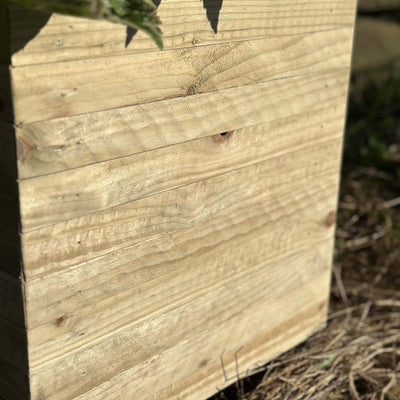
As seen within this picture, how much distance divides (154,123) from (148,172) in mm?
97

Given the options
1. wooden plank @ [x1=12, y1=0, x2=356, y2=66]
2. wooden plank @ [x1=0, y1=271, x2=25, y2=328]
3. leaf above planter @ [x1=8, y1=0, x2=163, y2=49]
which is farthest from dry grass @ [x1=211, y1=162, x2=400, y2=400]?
leaf above planter @ [x1=8, y1=0, x2=163, y2=49]

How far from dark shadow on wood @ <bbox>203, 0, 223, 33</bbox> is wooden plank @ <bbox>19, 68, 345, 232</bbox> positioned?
0.24m

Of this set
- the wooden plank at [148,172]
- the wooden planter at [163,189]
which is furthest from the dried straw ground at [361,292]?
the wooden plank at [148,172]

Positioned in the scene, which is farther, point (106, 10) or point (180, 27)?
point (180, 27)

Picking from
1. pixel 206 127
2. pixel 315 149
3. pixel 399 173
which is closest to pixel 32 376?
pixel 206 127

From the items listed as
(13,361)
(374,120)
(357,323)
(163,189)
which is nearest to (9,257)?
(13,361)

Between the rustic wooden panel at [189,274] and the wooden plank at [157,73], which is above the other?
the wooden plank at [157,73]

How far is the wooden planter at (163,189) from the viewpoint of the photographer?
1.07 m

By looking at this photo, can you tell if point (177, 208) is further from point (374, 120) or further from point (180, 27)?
point (374, 120)

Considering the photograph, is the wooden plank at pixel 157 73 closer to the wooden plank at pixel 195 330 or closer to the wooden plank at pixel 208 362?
the wooden plank at pixel 195 330

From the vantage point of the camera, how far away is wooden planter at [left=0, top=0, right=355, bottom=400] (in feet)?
3.50

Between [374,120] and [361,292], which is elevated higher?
[374,120]

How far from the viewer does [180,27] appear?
124 cm

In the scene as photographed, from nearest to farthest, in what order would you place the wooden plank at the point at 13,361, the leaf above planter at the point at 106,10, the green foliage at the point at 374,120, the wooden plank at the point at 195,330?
the leaf above planter at the point at 106,10, the wooden plank at the point at 13,361, the wooden plank at the point at 195,330, the green foliage at the point at 374,120
